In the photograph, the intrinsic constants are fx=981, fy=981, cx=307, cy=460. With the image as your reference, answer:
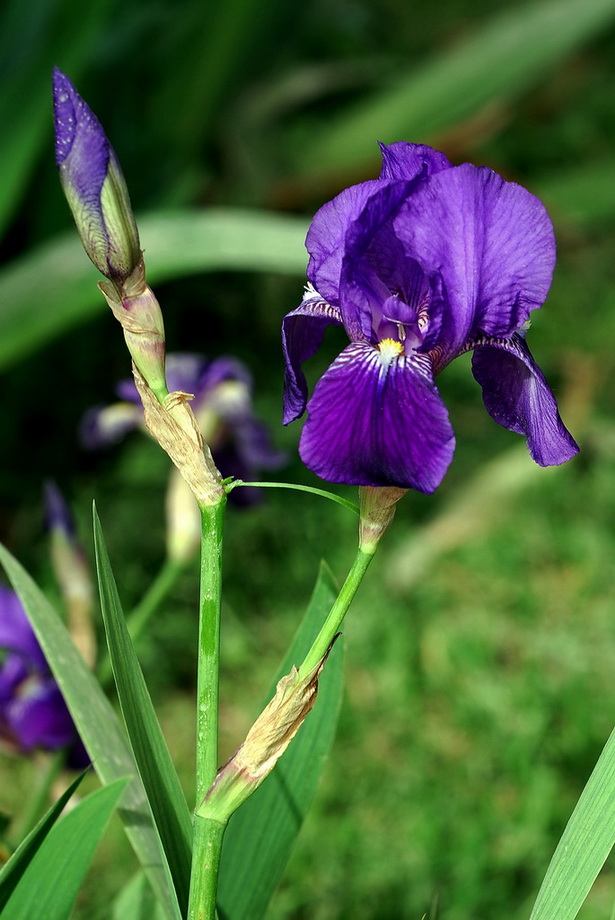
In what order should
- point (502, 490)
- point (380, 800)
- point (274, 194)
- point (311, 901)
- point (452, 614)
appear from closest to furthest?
point (311, 901) → point (380, 800) → point (452, 614) → point (502, 490) → point (274, 194)

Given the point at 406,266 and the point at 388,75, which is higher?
the point at 406,266

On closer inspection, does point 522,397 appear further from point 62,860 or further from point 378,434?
point 62,860

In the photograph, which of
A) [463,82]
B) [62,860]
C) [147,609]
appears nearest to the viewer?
[62,860]

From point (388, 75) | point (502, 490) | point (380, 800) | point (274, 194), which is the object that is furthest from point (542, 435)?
point (388, 75)

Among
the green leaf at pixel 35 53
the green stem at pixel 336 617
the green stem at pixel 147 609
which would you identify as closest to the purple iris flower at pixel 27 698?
the green stem at pixel 147 609

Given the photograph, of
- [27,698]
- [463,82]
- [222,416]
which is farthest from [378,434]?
[463,82]

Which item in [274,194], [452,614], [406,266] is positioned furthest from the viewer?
[274,194]

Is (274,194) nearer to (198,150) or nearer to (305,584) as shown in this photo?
(198,150)

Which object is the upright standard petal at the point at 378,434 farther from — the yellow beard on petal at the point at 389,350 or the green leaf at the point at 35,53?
the green leaf at the point at 35,53
